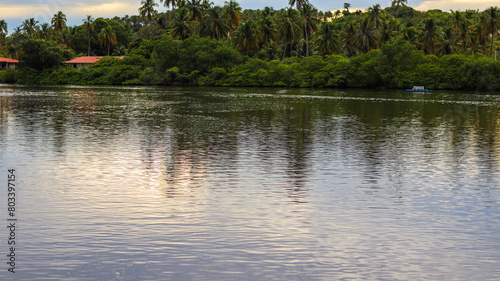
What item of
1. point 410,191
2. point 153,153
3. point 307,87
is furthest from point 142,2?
point 410,191

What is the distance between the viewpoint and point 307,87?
134 m

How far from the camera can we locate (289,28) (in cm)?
13000

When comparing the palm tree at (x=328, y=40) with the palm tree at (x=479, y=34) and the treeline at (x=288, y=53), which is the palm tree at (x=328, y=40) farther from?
the palm tree at (x=479, y=34)

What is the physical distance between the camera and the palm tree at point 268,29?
Answer: 448 ft

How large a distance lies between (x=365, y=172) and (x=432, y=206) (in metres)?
5.36

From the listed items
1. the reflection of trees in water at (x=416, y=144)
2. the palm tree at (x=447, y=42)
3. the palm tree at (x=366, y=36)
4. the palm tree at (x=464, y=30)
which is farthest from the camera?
the palm tree at (x=447, y=42)

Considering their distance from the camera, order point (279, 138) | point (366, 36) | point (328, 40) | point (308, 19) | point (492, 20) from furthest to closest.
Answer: point (328, 40) < point (308, 19) < point (366, 36) < point (492, 20) < point (279, 138)

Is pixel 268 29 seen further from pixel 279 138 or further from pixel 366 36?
pixel 279 138

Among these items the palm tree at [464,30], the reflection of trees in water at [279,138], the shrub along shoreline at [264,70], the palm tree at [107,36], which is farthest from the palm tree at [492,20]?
the palm tree at [107,36]

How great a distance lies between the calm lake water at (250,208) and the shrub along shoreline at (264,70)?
9071 cm

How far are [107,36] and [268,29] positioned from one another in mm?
58304

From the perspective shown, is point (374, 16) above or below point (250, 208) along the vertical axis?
above

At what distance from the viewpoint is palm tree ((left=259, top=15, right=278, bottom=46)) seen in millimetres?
136625

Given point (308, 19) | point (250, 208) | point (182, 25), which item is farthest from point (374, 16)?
point (250, 208)
